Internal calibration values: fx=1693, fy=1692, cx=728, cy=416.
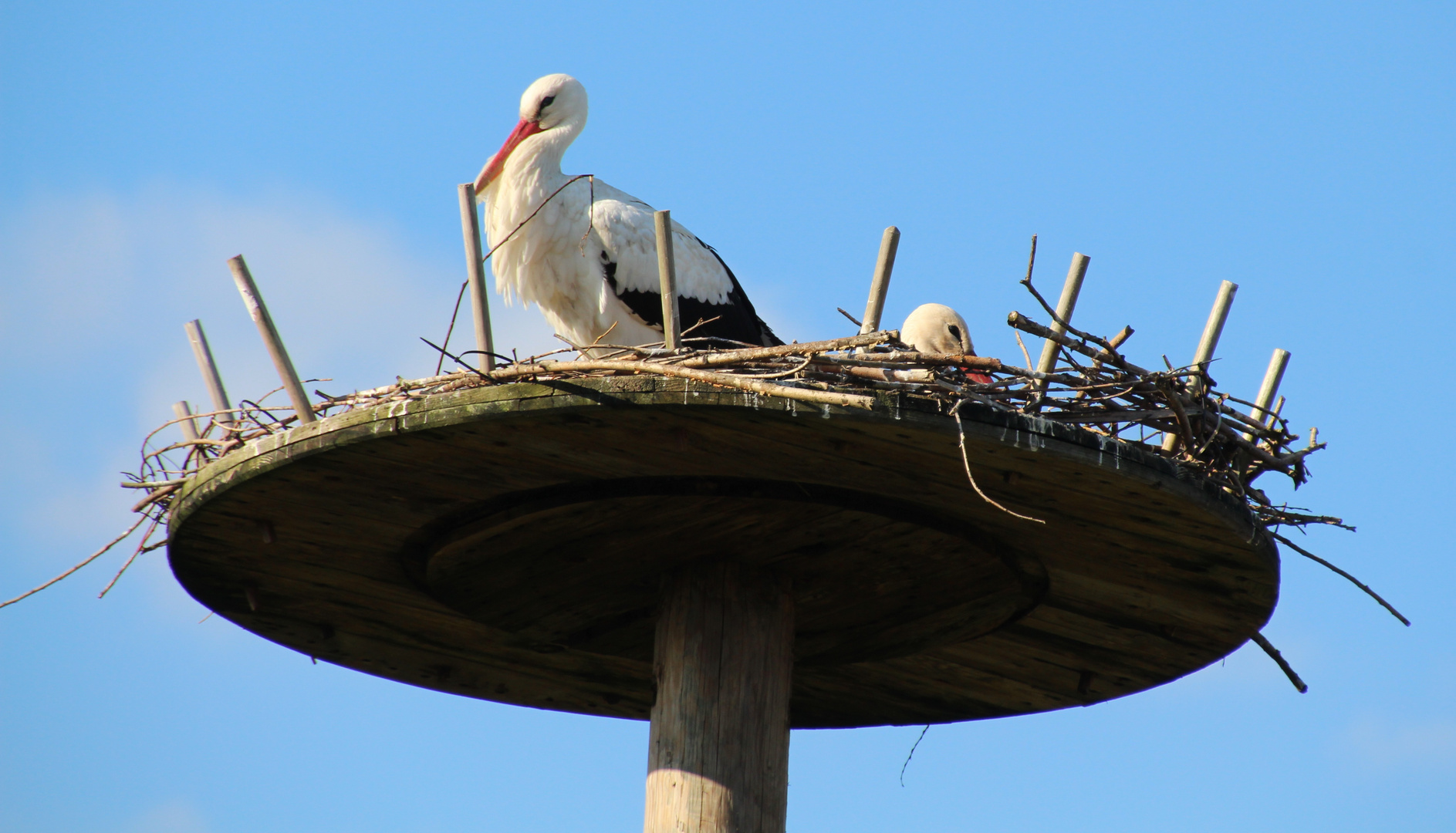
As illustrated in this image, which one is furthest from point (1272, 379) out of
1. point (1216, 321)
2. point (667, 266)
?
point (667, 266)

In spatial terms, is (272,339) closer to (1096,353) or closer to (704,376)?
(704,376)

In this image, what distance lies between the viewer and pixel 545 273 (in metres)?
9.61

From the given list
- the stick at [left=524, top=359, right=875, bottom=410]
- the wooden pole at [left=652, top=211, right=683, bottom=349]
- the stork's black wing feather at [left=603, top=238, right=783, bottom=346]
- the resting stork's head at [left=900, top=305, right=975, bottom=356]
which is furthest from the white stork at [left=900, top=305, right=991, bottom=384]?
the stick at [left=524, top=359, right=875, bottom=410]

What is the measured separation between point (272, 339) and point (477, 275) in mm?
912

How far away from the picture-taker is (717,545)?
23.0 ft

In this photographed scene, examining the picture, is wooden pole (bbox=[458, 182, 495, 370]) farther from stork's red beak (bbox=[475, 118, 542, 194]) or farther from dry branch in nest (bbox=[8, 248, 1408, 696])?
stork's red beak (bbox=[475, 118, 542, 194])

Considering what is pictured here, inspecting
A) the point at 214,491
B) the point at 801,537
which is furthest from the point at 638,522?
the point at 214,491

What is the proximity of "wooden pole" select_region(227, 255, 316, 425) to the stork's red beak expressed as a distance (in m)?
3.24

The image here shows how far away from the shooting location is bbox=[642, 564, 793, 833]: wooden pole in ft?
21.2

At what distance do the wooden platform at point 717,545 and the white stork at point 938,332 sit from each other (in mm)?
1410

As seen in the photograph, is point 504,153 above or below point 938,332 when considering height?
above

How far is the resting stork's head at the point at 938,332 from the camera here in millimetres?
8344

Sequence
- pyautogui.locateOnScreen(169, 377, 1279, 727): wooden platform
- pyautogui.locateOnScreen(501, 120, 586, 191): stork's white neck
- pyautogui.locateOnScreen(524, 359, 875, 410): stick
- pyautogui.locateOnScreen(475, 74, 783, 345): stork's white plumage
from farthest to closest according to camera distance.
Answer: pyautogui.locateOnScreen(501, 120, 586, 191): stork's white neck
pyautogui.locateOnScreen(475, 74, 783, 345): stork's white plumage
pyautogui.locateOnScreen(169, 377, 1279, 727): wooden platform
pyautogui.locateOnScreen(524, 359, 875, 410): stick

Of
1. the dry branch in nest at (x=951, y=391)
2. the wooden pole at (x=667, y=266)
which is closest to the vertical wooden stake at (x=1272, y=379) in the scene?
the dry branch in nest at (x=951, y=391)
